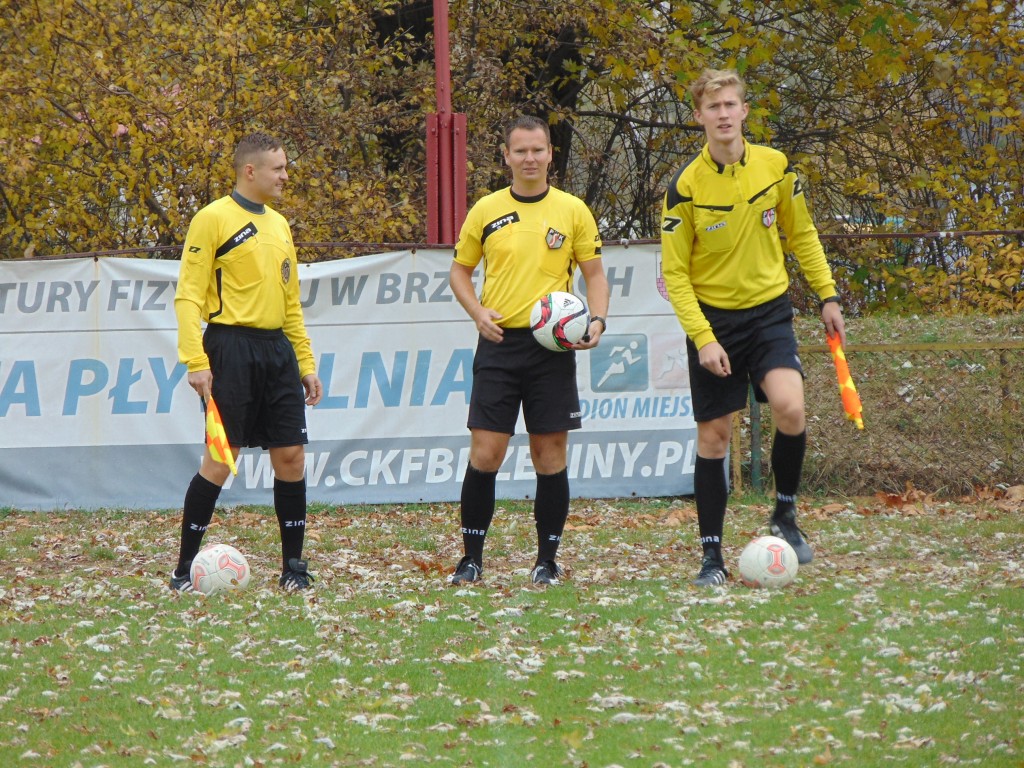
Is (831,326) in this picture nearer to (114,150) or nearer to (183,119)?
(183,119)

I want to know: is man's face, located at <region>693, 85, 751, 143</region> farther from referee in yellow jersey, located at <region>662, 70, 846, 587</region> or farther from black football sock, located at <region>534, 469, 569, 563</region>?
black football sock, located at <region>534, 469, 569, 563</region>

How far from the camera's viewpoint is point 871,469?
10.4m

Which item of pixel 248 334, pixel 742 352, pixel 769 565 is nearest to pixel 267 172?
pixel 248 334

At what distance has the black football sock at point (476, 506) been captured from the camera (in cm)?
681

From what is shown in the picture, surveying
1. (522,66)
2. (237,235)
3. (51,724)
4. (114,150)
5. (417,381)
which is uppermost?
(522,66)

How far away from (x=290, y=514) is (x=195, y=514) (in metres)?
0.48

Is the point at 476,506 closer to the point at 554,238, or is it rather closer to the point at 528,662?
the point at 554,238

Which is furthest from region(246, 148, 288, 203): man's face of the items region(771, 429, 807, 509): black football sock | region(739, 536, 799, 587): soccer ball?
region(739, 536, 799, 587): soccer ball

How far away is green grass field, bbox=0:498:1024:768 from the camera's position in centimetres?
402

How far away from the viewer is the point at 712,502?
663 centimetres

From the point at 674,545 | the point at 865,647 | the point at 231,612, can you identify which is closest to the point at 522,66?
the point at 674,545

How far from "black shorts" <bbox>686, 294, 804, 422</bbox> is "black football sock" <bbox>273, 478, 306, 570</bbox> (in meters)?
2.12

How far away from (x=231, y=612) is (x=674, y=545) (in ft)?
9.96

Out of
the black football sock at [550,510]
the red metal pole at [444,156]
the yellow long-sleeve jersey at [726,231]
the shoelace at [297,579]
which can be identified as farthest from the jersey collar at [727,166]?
the red metal pole at [444,156]
